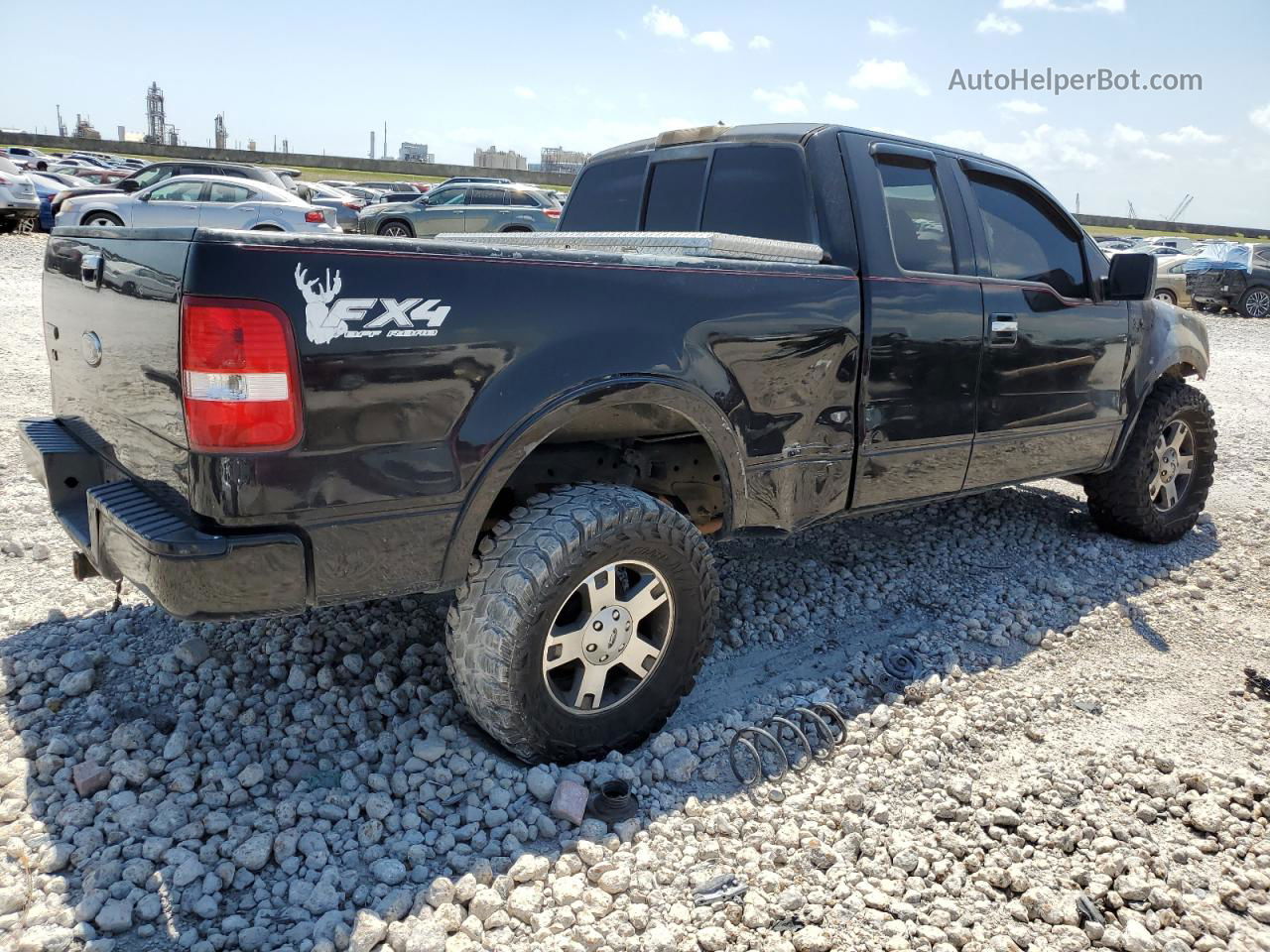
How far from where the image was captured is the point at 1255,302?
64.5 feet

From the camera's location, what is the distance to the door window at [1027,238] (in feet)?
14.0

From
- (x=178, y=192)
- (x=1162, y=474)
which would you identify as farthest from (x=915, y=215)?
(x=178, y=192)

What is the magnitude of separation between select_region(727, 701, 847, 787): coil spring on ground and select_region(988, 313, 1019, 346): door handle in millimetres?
1750

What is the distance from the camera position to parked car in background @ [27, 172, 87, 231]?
1936 centimetres

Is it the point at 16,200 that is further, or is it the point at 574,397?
the point at 16,200

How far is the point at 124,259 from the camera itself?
2.60 meters

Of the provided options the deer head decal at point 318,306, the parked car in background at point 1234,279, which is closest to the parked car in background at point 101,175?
the parked car in background at point 1234,279

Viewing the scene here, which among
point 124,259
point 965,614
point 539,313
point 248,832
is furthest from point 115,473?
point 965,614

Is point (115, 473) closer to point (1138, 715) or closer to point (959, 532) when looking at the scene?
point (1138, 715)

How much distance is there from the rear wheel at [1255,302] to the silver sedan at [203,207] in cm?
1813

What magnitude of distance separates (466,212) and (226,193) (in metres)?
5.27

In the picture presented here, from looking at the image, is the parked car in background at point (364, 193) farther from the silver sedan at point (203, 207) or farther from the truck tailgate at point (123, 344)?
the truck tailgate at point (123, 344)

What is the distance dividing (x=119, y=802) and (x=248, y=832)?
385 mm

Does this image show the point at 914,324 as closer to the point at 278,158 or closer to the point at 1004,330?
the point at 1004,330
